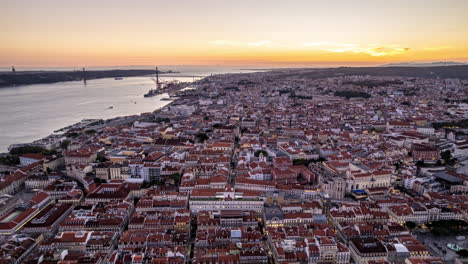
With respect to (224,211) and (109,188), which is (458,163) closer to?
(224,211)

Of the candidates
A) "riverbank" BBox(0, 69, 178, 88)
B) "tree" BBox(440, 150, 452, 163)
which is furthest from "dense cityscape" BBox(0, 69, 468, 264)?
"riverbank" BBox(0, 69, 178, 88)

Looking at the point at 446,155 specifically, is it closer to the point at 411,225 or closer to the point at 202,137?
the point at 411,225

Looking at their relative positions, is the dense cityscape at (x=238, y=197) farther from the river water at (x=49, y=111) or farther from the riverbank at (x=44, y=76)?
the riverbank at (x=44, y=76)

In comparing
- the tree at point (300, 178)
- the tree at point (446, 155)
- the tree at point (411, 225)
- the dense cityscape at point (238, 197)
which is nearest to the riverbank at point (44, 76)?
the dense cityscape at point (238, 197)

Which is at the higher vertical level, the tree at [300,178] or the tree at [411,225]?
the tree at [300,178]

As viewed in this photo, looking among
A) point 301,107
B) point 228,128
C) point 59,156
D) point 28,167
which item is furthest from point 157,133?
point 301,107

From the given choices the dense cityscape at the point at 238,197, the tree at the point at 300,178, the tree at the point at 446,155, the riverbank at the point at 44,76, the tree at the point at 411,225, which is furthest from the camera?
the riverbank at the point at 44,76

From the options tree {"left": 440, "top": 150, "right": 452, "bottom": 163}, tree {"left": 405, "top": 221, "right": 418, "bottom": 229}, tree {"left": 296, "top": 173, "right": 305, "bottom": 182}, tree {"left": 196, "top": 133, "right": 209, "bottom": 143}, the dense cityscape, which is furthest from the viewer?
tree {"left": 196, "top": 133, "right": 209, "bottom": 143}

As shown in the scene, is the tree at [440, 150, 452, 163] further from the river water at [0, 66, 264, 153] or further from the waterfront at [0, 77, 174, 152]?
the waterfront at [0, 77, 174, 152]
